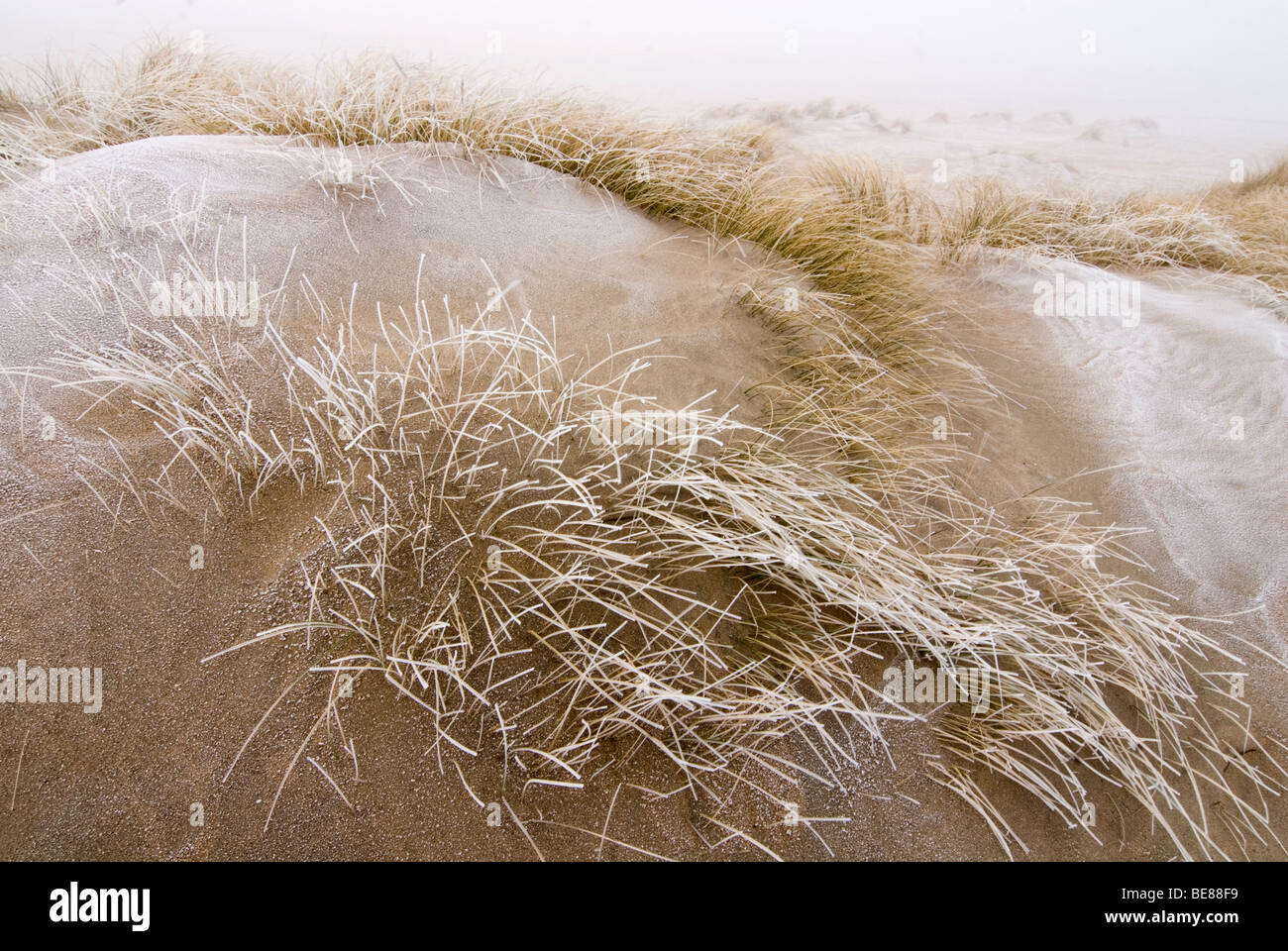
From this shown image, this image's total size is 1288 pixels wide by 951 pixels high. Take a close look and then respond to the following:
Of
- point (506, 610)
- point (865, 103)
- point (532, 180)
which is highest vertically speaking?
point (865, 103)

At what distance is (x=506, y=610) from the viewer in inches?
61.6

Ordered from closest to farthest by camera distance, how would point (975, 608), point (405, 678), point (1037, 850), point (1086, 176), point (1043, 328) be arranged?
point (405, 678) < point (1037, 850) < point (975, 608) < point (1043, 328) < point (1086, 176)

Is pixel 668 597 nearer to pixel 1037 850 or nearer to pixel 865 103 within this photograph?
pixel 1037 850

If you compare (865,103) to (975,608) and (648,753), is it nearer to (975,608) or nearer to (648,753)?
(975,608)

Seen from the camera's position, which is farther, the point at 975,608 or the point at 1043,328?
the point at 1043,328

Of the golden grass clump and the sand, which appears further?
the golden grass clump

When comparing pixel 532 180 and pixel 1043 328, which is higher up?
pixel 532 180

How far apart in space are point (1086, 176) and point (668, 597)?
697 cm

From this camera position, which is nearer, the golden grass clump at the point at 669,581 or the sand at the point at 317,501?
the sand at the point at 317,501

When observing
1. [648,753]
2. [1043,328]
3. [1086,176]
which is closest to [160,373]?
[648,753]
